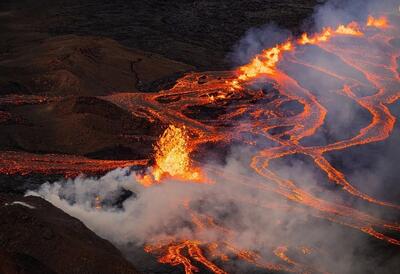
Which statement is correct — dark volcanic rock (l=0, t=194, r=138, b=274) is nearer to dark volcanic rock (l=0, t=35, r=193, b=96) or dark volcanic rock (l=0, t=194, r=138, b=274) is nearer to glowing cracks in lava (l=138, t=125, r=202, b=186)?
glowing cracks in lava (l=138, t=125, r=202, b=186)

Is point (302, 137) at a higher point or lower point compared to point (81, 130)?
→ lower

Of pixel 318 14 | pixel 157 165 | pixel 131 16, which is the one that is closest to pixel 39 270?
pixel 157 165

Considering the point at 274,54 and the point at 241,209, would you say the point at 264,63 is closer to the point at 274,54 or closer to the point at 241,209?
the point at 274,54

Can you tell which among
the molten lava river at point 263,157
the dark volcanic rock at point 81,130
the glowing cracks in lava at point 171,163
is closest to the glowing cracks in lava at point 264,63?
the molten lava river at point 263,157

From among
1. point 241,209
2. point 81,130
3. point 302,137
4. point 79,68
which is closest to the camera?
point 241,209

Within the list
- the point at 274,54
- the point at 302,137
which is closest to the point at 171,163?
the point at 302,137

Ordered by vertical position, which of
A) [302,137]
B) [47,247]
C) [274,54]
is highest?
[47,247]

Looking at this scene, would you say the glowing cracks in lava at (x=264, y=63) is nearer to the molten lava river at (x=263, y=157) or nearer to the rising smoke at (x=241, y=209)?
the molten lava river at (x=263, y=157)

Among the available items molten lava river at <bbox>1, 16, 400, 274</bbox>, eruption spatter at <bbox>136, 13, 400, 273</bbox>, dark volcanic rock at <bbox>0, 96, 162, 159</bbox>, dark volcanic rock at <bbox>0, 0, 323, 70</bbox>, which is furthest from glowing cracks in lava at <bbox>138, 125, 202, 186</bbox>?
dark volcanic rock at <bbox>0, 0, 323, 70</bbox>
